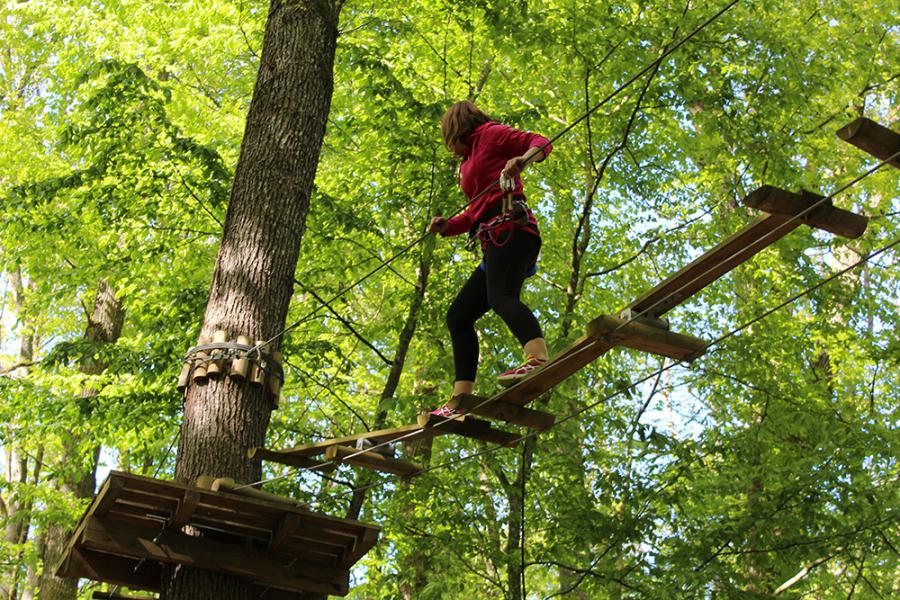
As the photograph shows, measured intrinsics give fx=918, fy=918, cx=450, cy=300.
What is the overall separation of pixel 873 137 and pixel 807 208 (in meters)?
0.33

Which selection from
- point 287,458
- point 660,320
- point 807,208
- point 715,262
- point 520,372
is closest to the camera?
point 807,208

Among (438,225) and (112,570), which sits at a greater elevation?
(438,225)

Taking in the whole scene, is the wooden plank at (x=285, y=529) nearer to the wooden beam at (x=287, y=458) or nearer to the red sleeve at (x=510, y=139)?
the wooden beam at (x=287, y=458)

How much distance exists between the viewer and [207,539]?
14.2 ft

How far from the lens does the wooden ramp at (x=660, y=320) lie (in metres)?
3.09

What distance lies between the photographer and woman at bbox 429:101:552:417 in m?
3.94

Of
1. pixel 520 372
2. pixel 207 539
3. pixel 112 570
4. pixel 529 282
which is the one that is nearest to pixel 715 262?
pixel 520 372

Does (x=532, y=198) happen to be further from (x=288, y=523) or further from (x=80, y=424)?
(x=288, y=523)

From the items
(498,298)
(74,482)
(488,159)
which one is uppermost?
(74,482)

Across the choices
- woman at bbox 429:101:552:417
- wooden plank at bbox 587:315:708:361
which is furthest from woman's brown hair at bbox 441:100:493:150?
wooden plank at bbox 587:315:708:361

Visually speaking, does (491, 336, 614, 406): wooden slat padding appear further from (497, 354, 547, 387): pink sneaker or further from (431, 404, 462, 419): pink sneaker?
(431, 404, 462, 419): pink sneaker

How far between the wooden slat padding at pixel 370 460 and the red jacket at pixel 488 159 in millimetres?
1261

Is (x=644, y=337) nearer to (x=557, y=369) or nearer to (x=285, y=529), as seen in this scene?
(x=557, y=369)

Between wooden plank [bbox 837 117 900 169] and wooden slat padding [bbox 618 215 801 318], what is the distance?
35 centimetres
